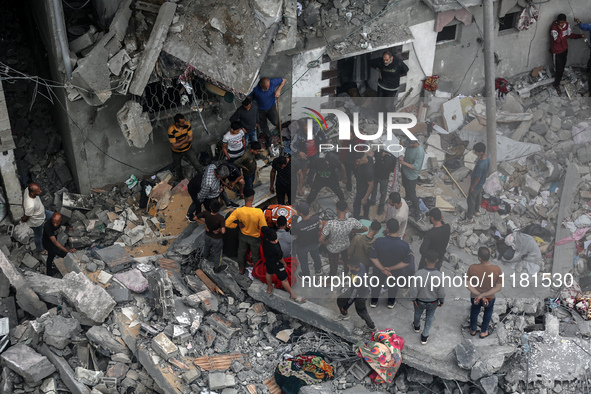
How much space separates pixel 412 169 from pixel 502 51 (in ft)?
17.2

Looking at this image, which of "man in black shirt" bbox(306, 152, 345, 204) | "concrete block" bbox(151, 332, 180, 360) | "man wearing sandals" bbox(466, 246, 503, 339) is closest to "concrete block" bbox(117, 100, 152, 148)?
"man in black shirt" bbox(306, 152, 345, 204)

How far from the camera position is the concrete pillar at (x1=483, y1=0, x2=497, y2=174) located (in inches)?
479

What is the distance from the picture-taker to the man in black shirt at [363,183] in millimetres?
11070

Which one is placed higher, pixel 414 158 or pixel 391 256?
pixel 414 158

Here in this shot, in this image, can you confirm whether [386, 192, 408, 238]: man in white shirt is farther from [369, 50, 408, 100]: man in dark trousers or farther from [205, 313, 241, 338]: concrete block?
[369, 50, 408, 100]: man in dark trousers

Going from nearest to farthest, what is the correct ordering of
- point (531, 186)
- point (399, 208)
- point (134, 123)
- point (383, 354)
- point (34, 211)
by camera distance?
point (383, 354), point (399, 208), point (34, 211), point (134, 123), point (531, 186)

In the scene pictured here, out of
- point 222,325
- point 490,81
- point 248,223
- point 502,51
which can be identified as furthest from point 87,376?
point 502,51

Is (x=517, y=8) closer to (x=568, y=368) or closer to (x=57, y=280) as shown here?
(x=568, y=368)

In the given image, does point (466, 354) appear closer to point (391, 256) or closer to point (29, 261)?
point (391, 256)

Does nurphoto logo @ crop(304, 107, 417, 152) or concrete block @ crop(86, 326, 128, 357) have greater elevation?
nurphoto logo @ crop(304, 107, 417, 152)

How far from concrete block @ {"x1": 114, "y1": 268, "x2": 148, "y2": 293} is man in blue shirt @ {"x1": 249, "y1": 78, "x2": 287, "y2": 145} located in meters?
3.96

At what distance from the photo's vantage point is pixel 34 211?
35.5 ft

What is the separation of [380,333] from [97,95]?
5.44 meters

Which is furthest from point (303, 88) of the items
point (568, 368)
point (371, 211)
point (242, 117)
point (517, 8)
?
point (568, 368)
